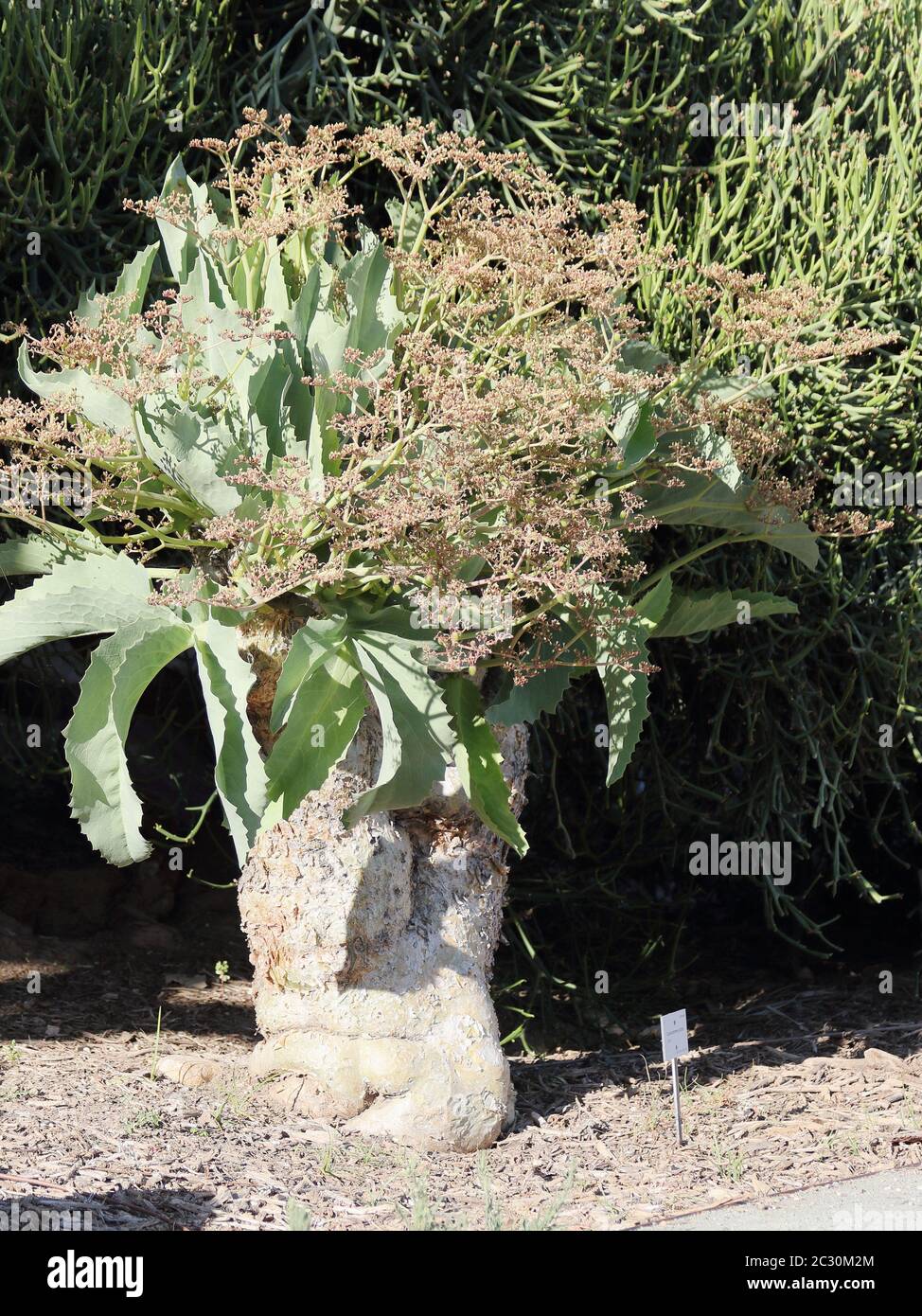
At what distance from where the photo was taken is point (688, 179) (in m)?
5.41

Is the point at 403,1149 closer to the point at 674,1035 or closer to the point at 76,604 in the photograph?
the point at 674,1035

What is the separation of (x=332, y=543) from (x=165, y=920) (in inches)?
137

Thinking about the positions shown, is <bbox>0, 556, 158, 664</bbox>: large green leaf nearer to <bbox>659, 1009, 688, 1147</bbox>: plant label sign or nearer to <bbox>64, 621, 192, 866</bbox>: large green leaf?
<bbox>64, 621, 192, 866</bbox>: large green leaf

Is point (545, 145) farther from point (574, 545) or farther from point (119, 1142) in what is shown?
point (119, 1142)

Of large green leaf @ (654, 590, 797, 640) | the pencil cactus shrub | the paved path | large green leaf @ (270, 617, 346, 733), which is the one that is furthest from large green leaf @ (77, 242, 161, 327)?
the paved path

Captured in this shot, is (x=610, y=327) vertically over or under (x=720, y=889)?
over

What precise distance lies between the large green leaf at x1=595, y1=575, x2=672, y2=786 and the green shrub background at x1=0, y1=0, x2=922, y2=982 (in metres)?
1.26

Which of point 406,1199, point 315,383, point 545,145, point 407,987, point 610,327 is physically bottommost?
point 406,1199

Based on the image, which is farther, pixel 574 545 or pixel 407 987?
pixel 407 987

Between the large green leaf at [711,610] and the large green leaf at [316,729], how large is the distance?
38.8 inches

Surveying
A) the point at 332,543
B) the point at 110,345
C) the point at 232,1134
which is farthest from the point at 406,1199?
the point at 110,345

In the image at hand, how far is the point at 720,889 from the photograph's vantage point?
7.05m
